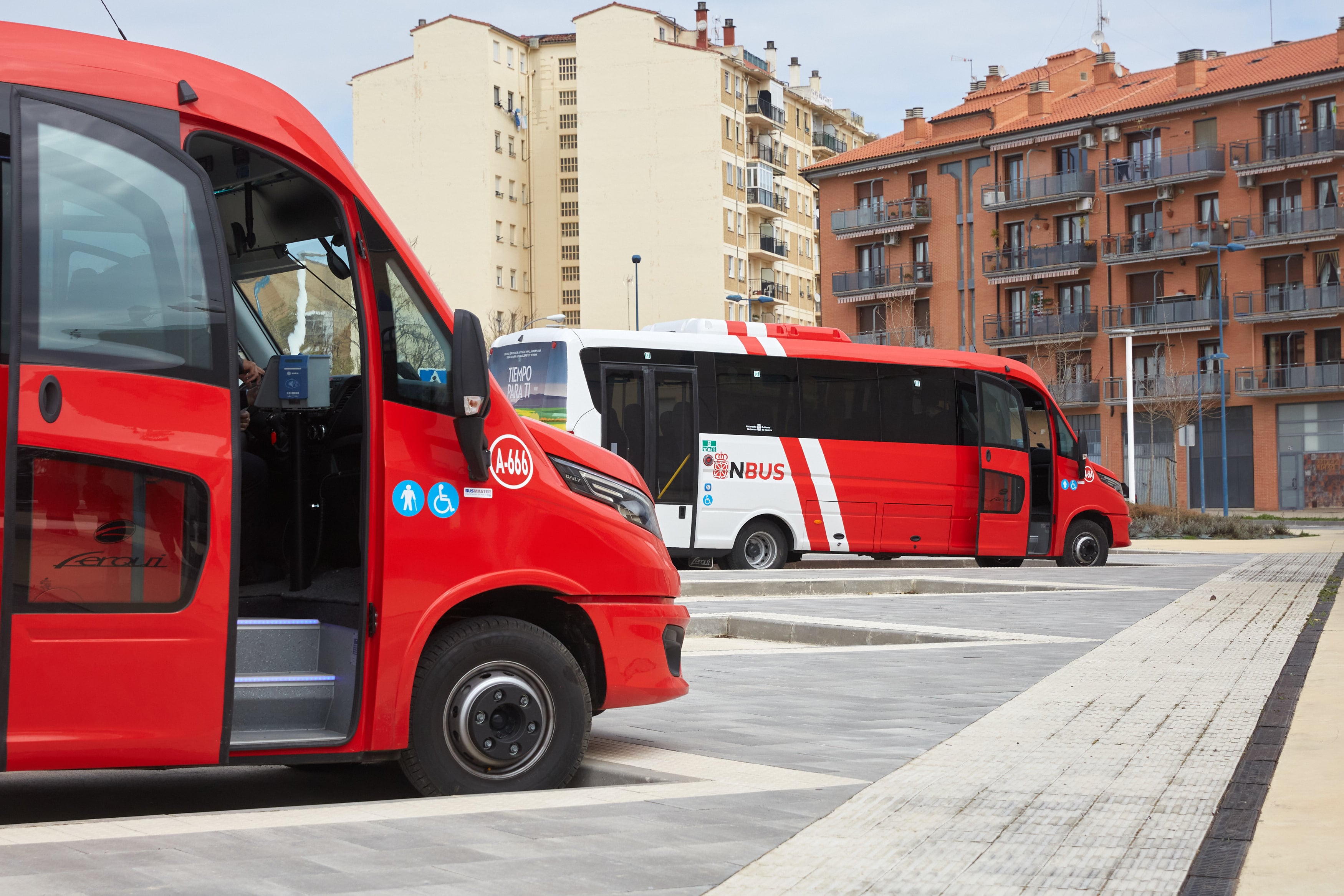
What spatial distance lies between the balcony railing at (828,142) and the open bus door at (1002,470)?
81.0 m

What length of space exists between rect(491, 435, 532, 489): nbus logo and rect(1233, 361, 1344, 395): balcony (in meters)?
58.5

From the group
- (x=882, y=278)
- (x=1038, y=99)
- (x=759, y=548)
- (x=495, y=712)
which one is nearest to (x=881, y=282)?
(x=882, y=278)

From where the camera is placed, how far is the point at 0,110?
5090 millimetres

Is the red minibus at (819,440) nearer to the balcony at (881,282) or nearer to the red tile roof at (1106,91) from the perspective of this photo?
the red tile roof at (1106,91)

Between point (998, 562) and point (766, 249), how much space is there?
215 ft

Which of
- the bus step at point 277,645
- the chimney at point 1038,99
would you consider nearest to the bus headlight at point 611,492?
the bus step at point 277,645

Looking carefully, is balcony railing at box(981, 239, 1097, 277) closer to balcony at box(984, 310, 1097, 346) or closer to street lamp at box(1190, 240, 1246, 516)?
balcony at box(984, 310, 1097, 346)

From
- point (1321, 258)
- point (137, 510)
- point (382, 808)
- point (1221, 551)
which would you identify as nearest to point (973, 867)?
point (382, 808)

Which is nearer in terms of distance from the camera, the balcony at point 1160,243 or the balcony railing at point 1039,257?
the balcony at point 1160,243

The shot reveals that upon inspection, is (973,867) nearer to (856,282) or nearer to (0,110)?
(0,110)

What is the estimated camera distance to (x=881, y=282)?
7300 centimetres

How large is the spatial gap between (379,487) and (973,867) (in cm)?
257

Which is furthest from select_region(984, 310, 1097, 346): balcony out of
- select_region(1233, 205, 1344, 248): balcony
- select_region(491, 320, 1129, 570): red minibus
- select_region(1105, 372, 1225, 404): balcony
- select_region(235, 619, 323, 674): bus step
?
select_region(235, 619, 323, 674): bus step

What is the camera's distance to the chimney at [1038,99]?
7081 centimetres
